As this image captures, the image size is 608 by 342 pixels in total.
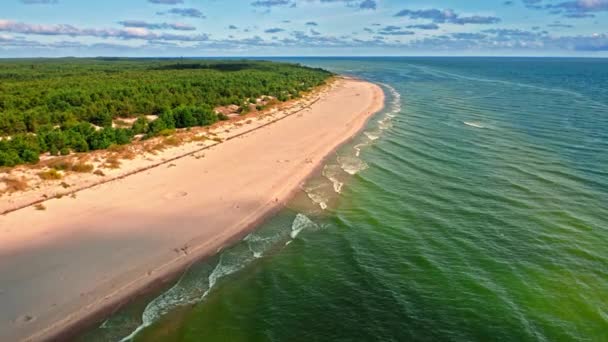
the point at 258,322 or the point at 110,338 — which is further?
the point at 258,322

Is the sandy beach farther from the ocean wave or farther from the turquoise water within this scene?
the turquoise water

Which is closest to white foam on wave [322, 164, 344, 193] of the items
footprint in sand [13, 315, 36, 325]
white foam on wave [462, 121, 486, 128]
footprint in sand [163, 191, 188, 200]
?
footprint in sand [163, 191, 188, 200]

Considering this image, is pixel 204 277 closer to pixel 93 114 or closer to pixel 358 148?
pixel 358 148

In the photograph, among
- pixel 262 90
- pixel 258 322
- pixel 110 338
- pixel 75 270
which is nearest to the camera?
pixel 110 338

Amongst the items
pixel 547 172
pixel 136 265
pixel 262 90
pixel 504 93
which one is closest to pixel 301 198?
pixel 136 265

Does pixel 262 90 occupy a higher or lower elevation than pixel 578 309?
higher

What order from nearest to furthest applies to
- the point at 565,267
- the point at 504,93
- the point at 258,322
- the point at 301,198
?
1. the point at 258,322
2. the point at 565,267
3. the point at 301,198
4. the point at 504,93

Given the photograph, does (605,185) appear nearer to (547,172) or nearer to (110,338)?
(547,172)
